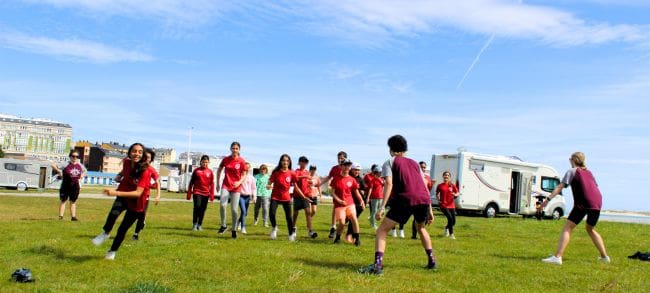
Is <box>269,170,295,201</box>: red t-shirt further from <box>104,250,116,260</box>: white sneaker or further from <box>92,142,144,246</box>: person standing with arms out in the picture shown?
<box>104,250,116,260</box>: white sneaker

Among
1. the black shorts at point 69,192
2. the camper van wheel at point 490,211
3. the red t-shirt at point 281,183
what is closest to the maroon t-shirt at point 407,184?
the red t-shirt at point 281,183

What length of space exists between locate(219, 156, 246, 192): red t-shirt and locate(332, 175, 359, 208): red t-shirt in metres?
2.06

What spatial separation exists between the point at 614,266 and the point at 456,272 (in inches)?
135

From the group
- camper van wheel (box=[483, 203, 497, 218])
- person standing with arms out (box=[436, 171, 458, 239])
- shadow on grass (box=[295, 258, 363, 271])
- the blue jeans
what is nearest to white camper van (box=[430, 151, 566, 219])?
camper van wheel (box=[483, 203, 497, 218])

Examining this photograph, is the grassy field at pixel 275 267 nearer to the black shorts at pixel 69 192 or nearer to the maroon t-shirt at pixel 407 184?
the maroon t-shirt at pixel 407 184

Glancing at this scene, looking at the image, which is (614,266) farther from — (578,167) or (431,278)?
(431,278)

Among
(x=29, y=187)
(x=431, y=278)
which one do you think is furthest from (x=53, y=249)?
(x=29, y=187)

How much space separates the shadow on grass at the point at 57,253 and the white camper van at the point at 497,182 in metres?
24.0

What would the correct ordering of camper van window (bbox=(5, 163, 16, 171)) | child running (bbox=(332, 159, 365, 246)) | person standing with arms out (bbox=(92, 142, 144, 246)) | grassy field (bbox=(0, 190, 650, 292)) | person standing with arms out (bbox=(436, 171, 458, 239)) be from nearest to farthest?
grassy field (bbox=(0, 190, 650, 292))
person standing with arms out (bbox=(92, 142, 144, 246))
child running (bbox=(332, 159, 365, 246))
person standing with arms out (bbox=(436, 171, 458, 239))
camper van window (bbox=(5, 163, 16, 171))

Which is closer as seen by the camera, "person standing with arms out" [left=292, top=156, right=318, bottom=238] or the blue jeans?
"person standing with arms out" [left=292, top=156, right=318, bottom=238]

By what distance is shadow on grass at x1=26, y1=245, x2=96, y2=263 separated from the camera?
8867mm

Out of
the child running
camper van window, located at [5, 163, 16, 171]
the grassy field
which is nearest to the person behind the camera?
the grassy field

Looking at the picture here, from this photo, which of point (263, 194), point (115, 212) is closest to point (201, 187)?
point (263, 194)

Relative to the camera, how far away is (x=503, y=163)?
33.5 meters
